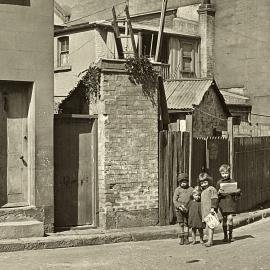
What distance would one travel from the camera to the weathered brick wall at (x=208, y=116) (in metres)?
21.5

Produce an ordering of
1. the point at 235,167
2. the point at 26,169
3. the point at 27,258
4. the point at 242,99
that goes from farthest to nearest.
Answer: the point at 242,99 → the point at 235,167 → the point at 26,169 → the point at 27,258

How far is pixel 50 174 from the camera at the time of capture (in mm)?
10555

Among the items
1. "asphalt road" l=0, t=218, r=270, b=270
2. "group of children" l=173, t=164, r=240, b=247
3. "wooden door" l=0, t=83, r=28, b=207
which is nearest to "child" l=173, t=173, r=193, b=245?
"group of children" l=173, t=164, r=240, b=247

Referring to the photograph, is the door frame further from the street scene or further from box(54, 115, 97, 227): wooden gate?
box(54, 115, 97, 227): wooden gate

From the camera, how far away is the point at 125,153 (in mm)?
11312

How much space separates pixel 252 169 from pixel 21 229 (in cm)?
715

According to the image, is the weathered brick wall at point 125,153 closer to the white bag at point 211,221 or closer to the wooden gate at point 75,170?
the wooden gate at point 75,170

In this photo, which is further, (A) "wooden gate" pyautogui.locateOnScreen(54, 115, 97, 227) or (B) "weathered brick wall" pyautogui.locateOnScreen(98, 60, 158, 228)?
(B) "weathered brick wall" pyautogui.locateOnScreen(98, 60, 158, 228)

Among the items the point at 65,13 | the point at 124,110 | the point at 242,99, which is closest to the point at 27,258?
the point at 124,110

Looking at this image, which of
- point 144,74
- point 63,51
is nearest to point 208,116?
point 63,51

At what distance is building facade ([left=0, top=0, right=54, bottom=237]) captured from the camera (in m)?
10.1

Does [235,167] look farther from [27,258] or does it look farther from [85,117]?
[27,258]

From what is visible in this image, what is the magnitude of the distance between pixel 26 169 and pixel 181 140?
3.50 meters

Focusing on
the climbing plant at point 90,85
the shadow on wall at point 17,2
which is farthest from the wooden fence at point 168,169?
the shadow on wall at point 17,2
